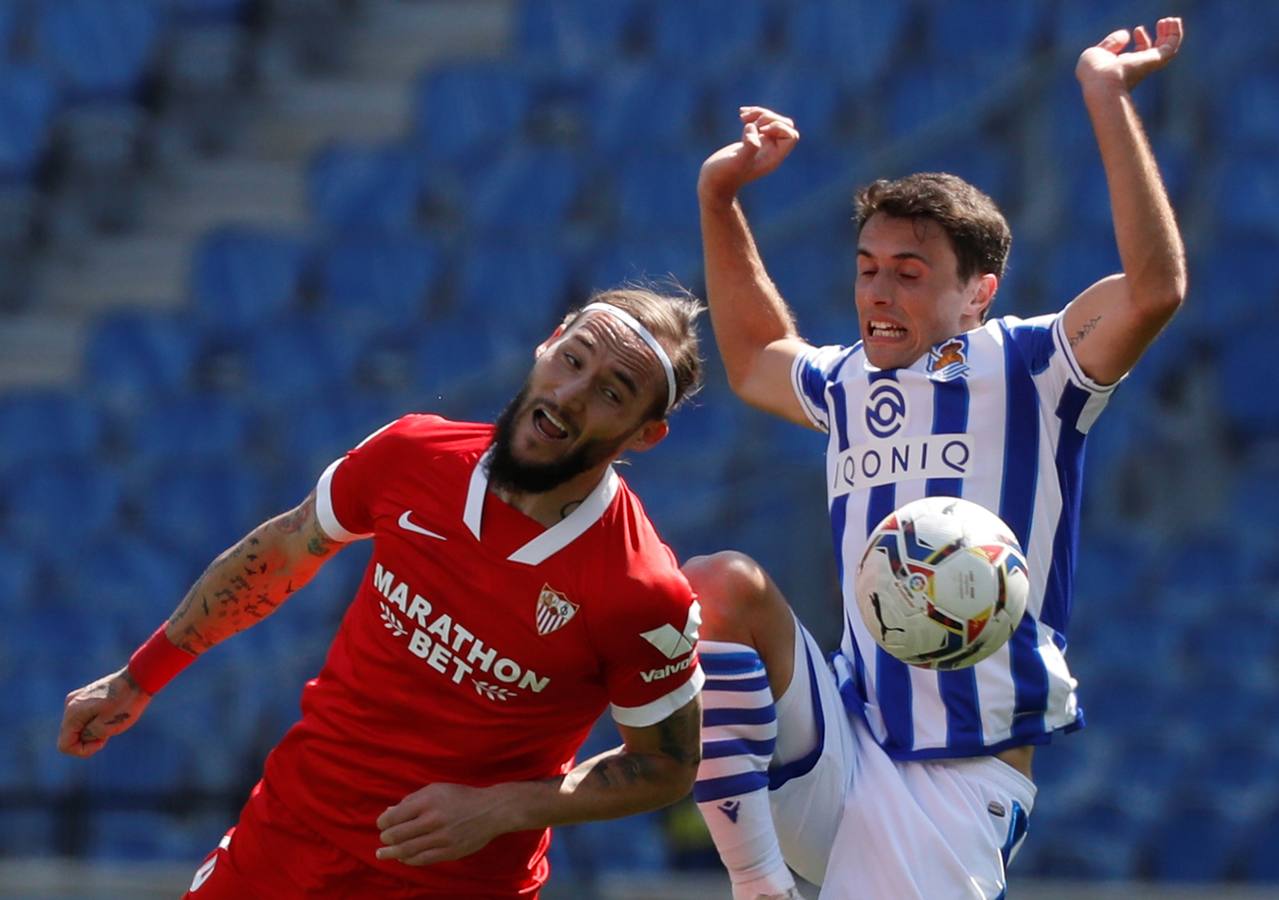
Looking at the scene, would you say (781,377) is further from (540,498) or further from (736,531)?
(736,531)

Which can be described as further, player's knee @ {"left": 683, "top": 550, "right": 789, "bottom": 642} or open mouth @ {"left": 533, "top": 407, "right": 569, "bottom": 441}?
player's knee @ {"left": 683, "top": 550, "right": 789, "bottom": 642}

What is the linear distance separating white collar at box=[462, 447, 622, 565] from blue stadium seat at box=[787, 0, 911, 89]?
27.3 feet

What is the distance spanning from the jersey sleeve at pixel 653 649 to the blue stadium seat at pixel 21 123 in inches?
405

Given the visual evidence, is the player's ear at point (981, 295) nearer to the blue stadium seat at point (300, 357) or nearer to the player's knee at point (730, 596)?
the player's knee at point (730, 596)

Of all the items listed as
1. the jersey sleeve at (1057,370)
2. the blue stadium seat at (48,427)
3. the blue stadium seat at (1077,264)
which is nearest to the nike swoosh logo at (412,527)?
the jersey sleeve at (1057,370)

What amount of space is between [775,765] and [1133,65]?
1716 millimetres

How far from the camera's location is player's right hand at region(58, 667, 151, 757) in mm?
4449

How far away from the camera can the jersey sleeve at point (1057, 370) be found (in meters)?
4.43

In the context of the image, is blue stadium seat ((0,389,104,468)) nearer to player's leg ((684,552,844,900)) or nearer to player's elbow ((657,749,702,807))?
player's leg ((684,552,844,900))

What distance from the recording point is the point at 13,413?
12.2 metres

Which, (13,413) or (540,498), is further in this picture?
(13,413)

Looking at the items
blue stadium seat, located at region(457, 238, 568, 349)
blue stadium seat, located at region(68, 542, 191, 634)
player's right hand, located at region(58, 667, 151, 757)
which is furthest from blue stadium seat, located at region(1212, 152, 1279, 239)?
player's right hand, located at region(58, 667, 151, 757)

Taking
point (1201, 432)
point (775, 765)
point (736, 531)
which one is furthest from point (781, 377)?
point (1201, 432)

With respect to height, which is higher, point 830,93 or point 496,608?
point 830,93
